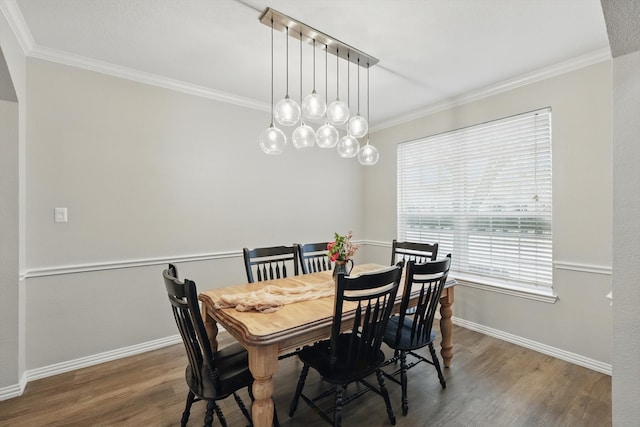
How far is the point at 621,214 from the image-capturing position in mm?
1158

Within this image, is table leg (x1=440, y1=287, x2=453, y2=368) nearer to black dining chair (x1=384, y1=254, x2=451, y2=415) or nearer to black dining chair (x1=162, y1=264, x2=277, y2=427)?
black dining chair (x1=384, y1=254, x2=451, y2=415)

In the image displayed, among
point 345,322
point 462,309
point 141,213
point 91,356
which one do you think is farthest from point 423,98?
point 91,356

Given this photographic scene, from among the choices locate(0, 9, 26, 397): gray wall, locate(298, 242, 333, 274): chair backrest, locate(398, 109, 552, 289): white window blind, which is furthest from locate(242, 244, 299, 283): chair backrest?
locate(398, 109, 552, 289): white window blind

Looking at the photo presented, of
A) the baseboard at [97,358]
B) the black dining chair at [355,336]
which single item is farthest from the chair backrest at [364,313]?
the baseboard at [97,358]

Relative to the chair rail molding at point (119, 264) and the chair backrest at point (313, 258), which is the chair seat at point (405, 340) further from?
the chair rail molding at point (119, 264)

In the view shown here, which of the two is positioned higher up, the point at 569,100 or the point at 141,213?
the point at 569,100

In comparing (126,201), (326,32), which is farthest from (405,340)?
(126,201)

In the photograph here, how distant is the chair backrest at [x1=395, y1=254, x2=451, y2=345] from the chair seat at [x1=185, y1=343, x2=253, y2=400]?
1.02 meters

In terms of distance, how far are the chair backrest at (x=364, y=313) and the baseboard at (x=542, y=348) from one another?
1.97 meters

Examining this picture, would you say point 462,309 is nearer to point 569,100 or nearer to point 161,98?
point 569,100

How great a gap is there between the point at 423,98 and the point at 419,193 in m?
1.16

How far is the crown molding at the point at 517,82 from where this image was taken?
2414 millimetres

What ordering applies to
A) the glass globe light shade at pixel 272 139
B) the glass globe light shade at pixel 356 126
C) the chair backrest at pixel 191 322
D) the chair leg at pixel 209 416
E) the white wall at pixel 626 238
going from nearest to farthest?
the white wall at pixel 626 238
the chair backrest at pixel 191 322
the chair leg at pixel 209 416
the glass globe light shade at pixel 272 139
the glass globe light shade at pixel 356 126

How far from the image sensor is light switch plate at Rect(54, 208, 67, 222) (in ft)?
7.90
